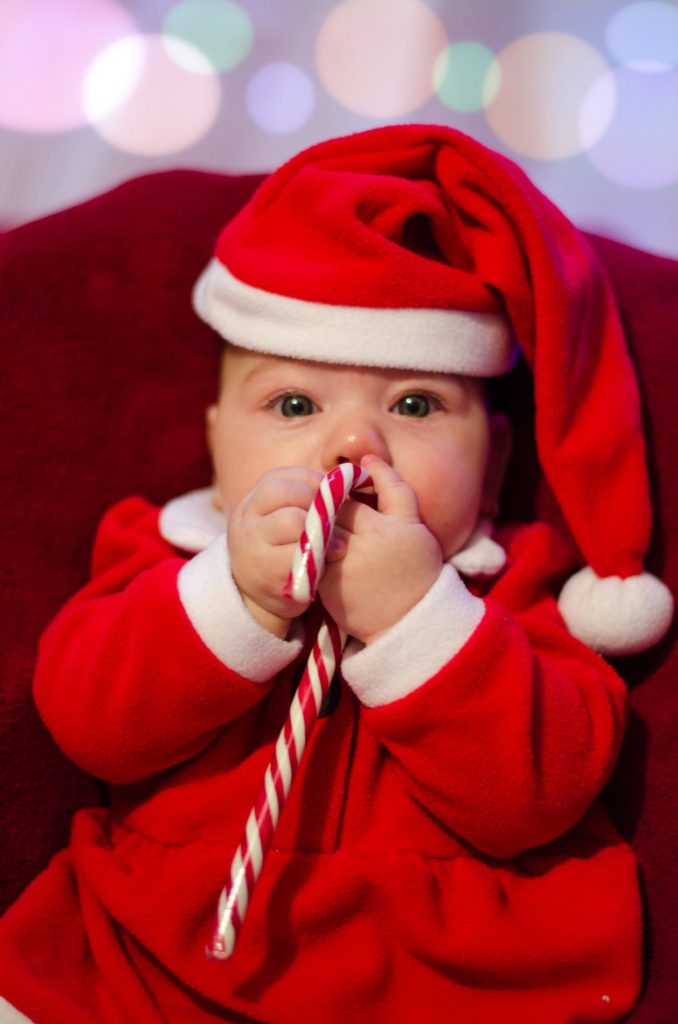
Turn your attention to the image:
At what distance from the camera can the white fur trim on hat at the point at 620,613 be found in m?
1.24

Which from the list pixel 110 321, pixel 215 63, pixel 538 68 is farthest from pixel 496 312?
pixel 215 63

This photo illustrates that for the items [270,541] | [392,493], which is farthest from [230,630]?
[392,493]

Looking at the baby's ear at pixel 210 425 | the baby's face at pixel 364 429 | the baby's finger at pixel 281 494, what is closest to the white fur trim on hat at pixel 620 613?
the baby's face at pixel 364 429

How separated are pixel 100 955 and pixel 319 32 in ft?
5.25

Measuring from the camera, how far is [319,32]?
196 cm

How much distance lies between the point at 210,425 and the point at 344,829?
1.94 feet

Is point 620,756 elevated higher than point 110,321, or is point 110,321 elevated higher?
point 110,321

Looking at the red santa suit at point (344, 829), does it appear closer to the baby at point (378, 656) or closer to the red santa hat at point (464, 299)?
the baby at point (378, 656)

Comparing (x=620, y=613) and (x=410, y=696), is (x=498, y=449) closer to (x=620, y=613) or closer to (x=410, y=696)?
(x=620, y=613)

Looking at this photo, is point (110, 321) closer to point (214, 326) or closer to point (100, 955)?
point (214, 326)

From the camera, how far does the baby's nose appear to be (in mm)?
1156

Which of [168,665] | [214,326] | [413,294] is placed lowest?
[168,665]

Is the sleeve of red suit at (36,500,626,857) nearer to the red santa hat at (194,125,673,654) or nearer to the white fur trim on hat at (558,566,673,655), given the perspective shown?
the white fur trim on hat at (558,566,673,655)

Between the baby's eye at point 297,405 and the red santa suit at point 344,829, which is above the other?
the baby's eye at point 297,405
